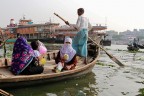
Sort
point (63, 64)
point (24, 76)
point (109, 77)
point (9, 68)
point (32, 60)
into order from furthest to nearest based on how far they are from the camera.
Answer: point (109, 77) < point (63, 64) < point (9, 68) < point (32, 60) < point (24, 76)

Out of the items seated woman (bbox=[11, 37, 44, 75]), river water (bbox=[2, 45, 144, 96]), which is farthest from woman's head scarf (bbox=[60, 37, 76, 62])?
seated woman (bbox=[11, 37, 44, 75])

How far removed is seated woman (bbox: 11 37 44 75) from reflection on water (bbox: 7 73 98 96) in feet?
1.53

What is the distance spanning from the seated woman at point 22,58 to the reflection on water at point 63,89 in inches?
18.4

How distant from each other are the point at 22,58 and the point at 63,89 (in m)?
1.42

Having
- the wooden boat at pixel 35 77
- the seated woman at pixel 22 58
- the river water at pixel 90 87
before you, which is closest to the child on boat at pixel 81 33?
the wooden boat at pixel 35 77

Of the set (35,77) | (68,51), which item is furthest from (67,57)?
(35,77)

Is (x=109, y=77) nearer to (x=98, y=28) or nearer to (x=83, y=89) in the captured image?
(x=83, y=89)

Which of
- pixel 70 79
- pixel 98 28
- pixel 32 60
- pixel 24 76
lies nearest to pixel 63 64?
pixel 70 79

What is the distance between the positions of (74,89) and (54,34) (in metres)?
52.7

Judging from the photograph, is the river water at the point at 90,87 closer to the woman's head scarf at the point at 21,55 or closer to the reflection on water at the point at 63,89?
the reflection on water at the point at 63,89

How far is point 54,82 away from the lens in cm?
767

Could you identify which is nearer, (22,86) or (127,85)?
(22,86)

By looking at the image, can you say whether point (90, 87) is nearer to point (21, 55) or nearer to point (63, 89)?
point (63, 89)

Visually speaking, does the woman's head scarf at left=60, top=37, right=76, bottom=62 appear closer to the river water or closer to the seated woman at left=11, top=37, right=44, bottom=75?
the river water
